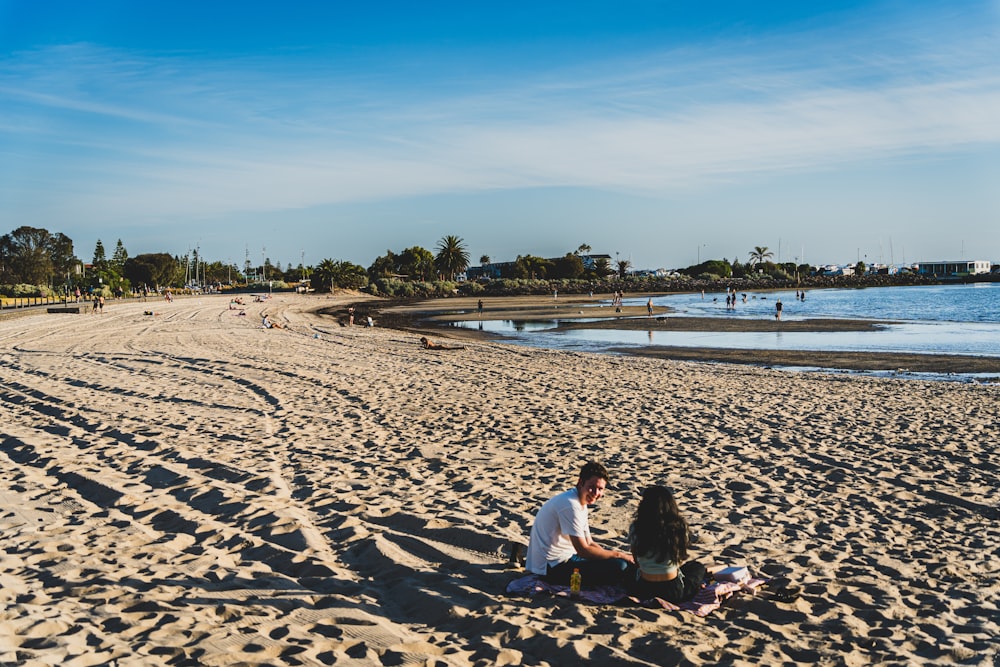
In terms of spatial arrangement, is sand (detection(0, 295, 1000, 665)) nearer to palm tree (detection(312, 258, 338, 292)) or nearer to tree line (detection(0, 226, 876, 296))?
tree line (detection(0, 226, 876, 296))

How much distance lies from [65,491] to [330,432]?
11.9ft

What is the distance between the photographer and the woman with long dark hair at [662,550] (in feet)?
16.5

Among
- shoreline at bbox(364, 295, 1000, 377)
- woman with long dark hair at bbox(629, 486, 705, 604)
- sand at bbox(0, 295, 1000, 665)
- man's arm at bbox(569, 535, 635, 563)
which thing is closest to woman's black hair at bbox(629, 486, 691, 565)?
woman with long dark hair at bbox(629, 486, 705, 604)

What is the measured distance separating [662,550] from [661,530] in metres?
0.13

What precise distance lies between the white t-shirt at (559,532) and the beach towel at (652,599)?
5.4 inches

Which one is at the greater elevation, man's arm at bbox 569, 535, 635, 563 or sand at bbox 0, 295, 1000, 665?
man's arm at bbox 569, 535, 635, 563

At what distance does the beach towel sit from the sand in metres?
0.09

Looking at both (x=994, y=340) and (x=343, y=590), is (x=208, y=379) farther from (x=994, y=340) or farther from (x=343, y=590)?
(x=994, y=340)

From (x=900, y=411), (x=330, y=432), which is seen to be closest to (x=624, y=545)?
(x=330, y=432)

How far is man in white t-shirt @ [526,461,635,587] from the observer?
5.28 meters

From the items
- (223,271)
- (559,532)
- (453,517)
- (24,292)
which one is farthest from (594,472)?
(223,271)

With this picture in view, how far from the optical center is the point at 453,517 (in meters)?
6.91

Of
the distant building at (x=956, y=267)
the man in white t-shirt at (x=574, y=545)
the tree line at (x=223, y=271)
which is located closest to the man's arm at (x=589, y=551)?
the man in white t-shirt at (x=574, y=545)

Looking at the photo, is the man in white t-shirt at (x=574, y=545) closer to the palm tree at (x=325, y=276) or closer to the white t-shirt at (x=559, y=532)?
the white t-shirt at (x=559, y=532)
